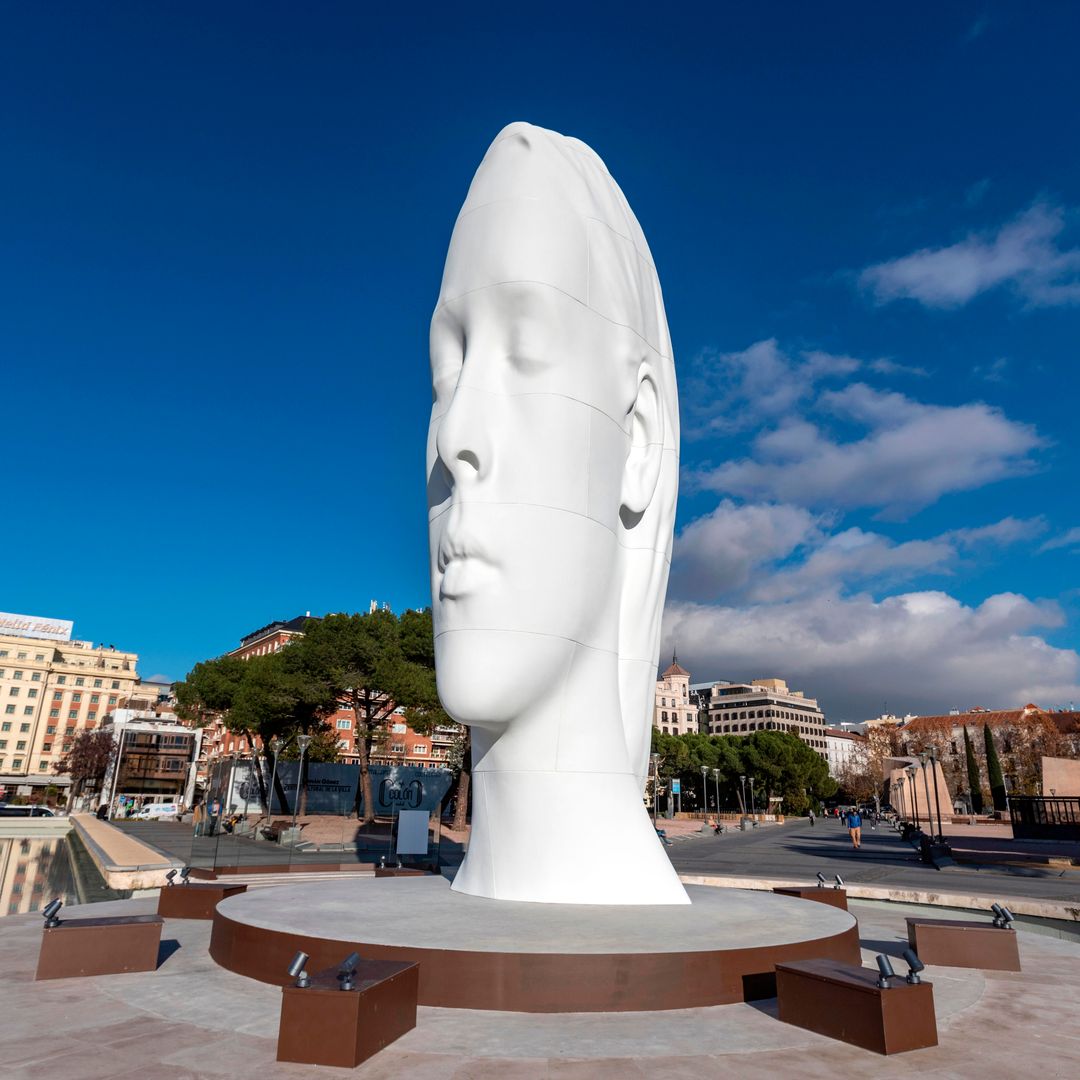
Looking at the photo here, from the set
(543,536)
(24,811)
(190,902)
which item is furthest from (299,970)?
(24,811)

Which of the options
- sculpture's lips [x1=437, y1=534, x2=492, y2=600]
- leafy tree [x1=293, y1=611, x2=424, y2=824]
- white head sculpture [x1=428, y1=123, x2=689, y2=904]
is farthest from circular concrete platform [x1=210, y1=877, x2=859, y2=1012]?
leafy tree [x1=293, y1=611, x2=424, y2=824]

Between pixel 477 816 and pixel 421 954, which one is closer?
pixel 421 954

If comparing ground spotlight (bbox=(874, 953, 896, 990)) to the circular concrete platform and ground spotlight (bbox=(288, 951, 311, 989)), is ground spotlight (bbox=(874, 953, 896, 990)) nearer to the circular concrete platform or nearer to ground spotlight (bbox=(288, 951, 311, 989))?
the circular concrete platform

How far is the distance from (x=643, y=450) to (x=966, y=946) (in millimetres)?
7817

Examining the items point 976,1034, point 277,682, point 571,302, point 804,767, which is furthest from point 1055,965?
point 804,767

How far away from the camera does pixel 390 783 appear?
47562 mm

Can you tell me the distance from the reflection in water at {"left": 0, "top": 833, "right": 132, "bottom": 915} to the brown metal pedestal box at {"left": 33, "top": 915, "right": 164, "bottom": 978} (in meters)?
9.33

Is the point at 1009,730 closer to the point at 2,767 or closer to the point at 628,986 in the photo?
the point at 628,986

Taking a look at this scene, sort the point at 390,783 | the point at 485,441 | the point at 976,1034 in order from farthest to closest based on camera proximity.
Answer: the point at 390,783
the point at 485,441
the point at 976,1034

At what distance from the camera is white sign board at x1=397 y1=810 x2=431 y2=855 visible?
734 inches

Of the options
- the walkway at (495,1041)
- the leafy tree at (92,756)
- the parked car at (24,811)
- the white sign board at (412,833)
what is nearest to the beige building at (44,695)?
the leafy tree at (92,756)

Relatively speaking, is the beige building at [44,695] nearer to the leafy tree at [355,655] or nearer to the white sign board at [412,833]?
the leafy tree at [355,655]

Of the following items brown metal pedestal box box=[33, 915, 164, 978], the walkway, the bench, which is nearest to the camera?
the walkway

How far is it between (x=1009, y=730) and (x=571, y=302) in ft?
337
